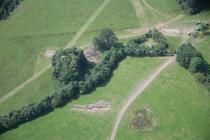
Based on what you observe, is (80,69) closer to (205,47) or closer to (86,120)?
(86,120)

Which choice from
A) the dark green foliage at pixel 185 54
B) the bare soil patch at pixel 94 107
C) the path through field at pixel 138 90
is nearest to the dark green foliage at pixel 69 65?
the bare soil patch at pixel 94 107

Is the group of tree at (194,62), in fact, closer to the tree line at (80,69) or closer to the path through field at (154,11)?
the tree line at (80,69)

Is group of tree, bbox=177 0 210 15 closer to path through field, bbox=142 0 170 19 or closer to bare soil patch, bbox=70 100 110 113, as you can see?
path through field, bbox=142 0 170 19

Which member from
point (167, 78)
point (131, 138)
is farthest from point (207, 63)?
point (131, 138)

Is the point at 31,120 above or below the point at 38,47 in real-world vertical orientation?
below

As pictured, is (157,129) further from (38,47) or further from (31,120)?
(38,47)
